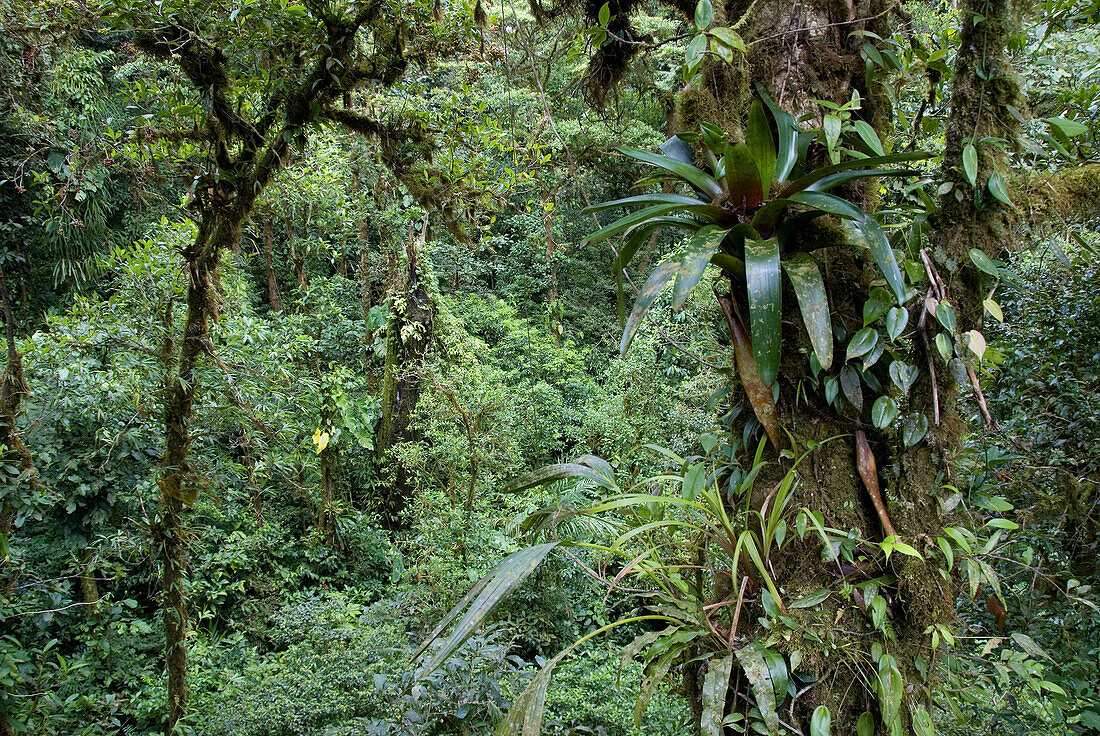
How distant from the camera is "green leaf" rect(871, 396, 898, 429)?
1.15 m

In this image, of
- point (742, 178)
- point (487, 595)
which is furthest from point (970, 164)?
point (487, 595)

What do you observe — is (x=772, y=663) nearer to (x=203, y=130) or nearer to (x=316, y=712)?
(x=316, y=712)

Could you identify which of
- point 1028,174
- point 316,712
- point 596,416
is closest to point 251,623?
point 316,712

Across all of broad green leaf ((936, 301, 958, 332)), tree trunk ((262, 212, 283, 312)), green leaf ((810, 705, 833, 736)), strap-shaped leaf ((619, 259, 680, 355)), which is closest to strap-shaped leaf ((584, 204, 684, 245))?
strap-shaped leaf ((619, 259, 680, 355))

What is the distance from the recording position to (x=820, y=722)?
106 cm

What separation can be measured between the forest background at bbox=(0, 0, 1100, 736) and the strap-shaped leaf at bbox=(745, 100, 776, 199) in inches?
0.8

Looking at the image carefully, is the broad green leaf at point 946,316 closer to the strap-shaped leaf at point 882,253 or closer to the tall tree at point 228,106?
the strap-shaped leaf at point 882,253

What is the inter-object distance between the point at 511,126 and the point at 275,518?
3768 mm

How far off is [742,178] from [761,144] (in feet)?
0.24

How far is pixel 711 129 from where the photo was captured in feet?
3.76

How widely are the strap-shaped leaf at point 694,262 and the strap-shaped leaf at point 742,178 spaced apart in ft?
0.35

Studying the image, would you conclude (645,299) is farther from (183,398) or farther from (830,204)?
(183,398)

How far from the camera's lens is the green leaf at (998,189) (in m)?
1.08

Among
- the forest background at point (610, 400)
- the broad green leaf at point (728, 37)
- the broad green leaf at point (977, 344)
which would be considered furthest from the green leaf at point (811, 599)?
the broad green leaf at point (728, 37)
